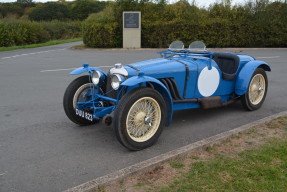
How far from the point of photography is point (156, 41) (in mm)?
20344

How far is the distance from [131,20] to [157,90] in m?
16.4

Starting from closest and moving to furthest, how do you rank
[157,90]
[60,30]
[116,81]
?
[116,81] < [157,90] < [60,30]

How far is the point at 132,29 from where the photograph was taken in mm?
20047

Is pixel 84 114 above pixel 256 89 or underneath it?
underneath

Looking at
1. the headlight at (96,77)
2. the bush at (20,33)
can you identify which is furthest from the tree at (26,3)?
the headlight at (96,77)

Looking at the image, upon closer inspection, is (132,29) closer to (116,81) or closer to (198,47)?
(198,47)

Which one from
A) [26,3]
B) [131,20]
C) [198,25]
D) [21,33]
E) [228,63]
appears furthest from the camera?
[26,3]

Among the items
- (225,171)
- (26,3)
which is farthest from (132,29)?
(26,3)

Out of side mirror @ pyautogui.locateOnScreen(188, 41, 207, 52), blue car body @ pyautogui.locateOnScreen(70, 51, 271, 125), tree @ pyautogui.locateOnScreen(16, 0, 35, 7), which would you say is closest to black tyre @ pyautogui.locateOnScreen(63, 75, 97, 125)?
blue car body @ pyautogui.locateOnScreen(70, 51, 271, 125)

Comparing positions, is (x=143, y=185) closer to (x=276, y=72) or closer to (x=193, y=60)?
(x=193, y=60)

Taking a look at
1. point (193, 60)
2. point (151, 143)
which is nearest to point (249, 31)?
point (193, 60)

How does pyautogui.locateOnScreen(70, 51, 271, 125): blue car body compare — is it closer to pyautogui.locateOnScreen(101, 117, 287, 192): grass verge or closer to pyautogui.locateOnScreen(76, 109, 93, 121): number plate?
pyautogui.locateOnScreen(76, 109, 93, 121): number plate

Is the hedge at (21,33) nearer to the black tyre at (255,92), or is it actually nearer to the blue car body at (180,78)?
the blue car body at (180,78)

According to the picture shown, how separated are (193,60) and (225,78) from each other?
694 millimetres
